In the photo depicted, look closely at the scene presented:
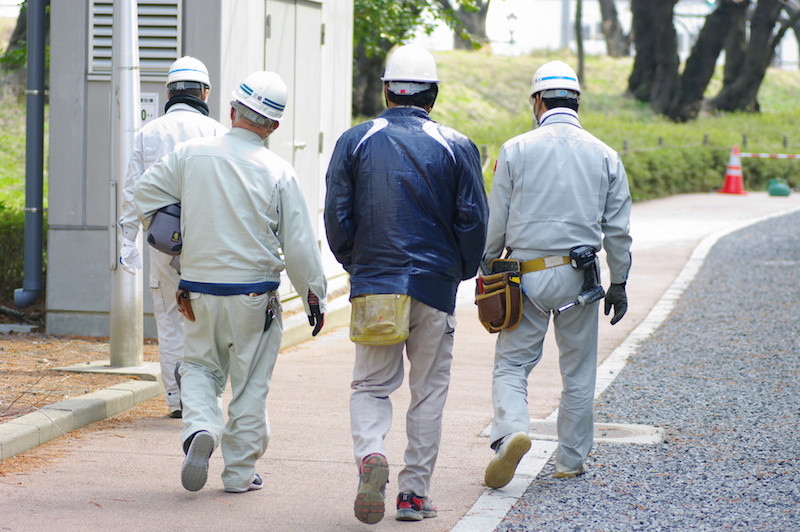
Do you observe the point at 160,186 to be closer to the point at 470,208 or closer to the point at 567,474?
the point at 470,208

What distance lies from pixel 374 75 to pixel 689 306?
1901cm

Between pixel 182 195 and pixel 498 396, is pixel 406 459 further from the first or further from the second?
pixel 182 195

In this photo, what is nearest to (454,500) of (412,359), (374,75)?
(412,359)

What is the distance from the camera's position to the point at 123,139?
7.48 meters

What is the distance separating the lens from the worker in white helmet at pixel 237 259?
4977 mm

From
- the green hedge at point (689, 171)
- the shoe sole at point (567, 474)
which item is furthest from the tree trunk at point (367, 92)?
the shoe sole at point (567, 474)

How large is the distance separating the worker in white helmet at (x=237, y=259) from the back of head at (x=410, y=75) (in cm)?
57

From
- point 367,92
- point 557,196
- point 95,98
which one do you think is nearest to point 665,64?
point 367,92

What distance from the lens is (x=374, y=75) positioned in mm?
29953

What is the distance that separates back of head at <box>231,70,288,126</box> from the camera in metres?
5.03

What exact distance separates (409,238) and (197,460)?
1270mm

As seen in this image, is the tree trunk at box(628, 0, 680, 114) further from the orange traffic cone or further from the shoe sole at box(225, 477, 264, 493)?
the shoe sole at box(225, 477, 264, 493)

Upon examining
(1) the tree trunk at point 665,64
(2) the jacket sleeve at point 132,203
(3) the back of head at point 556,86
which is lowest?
(2) the jacket sleeve at point 132,203

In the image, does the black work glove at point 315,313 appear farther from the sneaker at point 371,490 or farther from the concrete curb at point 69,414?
the concrete curb at point 69,414
